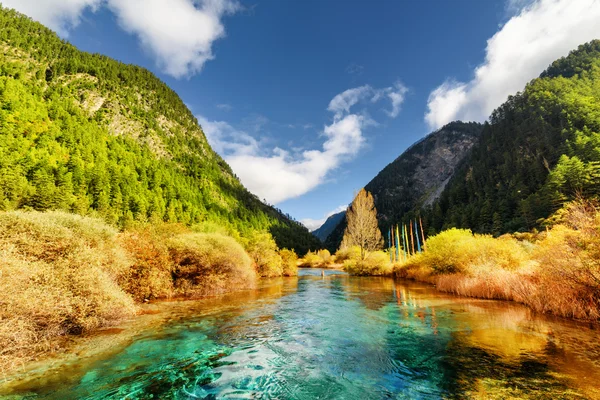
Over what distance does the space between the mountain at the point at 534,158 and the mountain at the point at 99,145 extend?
90.8 m

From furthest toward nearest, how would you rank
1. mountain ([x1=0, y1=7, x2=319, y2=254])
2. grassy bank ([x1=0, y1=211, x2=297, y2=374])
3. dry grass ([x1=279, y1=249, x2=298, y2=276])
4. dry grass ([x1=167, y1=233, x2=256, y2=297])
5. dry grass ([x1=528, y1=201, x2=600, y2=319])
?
mountain ([x1=0, y1=7, x2=319, y2=254]) → dry grass ([x1=279, y1=249, x2=298, y2=276]) → dry grass ([x1=167, y1=233, x2=256, y2=297]) → dry grass ([x1=528, y1=201, x2=600, y2=319]) → grassy bank ([x1=0, y1=211, x2=297, y2=374])

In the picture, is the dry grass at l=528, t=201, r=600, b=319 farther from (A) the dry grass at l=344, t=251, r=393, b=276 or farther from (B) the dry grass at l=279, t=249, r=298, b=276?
(B) the dry grass at l=279, t=249, r=298, b=276

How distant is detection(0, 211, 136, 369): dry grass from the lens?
812 centimetres

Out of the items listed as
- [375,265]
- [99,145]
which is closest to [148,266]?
[375,265]

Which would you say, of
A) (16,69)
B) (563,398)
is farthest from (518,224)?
(16,69)

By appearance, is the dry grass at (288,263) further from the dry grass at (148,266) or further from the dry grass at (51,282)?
the dry grass at (51,282)

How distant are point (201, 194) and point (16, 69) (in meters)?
90.3

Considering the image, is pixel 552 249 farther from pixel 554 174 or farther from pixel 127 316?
pixel 554 174

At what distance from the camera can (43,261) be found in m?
11.0

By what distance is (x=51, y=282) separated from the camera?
1006 cm

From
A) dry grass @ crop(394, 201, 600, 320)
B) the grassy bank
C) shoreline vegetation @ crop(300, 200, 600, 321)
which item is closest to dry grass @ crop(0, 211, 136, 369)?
the grassy bank

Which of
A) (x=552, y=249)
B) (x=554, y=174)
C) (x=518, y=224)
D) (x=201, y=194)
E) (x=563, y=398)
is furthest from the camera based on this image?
(x=201, y=194)

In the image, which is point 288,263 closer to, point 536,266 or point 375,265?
point 375,265

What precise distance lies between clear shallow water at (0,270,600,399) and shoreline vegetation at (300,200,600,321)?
1.52 meters
